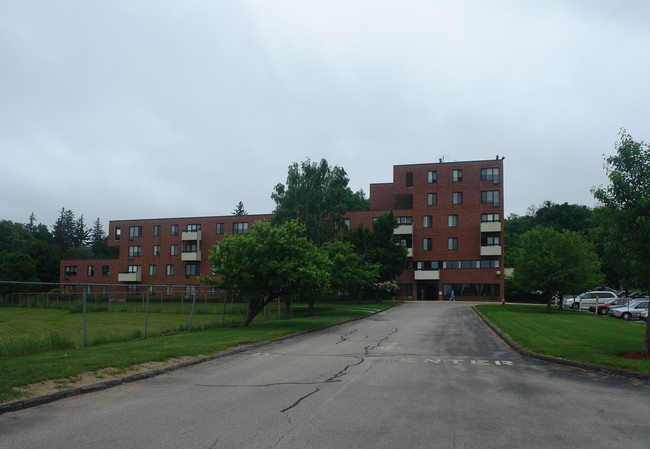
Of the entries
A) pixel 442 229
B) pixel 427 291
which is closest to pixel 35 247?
pixel 427 291

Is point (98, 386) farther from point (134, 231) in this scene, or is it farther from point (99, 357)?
point (134, 231)

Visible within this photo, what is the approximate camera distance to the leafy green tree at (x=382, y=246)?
177 ft

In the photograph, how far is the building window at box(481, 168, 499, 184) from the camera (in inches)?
2461

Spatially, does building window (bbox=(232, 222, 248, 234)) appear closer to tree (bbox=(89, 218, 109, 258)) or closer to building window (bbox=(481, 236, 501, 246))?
building window (bbox=(481, 236, 501, 246))

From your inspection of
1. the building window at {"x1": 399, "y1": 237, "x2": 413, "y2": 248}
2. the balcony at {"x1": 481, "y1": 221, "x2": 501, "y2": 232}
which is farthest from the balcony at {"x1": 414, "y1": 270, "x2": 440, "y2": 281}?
the balcony at {"x1": 481, "y1": 221, "x2": 501, "y2": 232}

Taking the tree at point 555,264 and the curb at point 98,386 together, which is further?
the tree at point 555,264

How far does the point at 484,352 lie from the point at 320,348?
17.3 ft

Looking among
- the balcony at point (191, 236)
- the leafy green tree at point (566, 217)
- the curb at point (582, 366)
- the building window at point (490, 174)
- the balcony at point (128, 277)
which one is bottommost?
the balcony at point (128, 277)

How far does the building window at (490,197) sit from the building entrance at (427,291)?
12.5 metres

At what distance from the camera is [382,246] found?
5503 cm

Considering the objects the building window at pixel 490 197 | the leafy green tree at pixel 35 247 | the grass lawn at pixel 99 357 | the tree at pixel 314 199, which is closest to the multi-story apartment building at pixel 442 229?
the building window at pixel 490 197

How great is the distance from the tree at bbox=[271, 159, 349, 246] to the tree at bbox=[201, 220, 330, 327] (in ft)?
67.1

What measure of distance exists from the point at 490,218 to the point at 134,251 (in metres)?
50.8

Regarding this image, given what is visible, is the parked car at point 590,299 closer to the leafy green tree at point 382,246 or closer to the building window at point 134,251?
the leafy green tree at point 382,246
